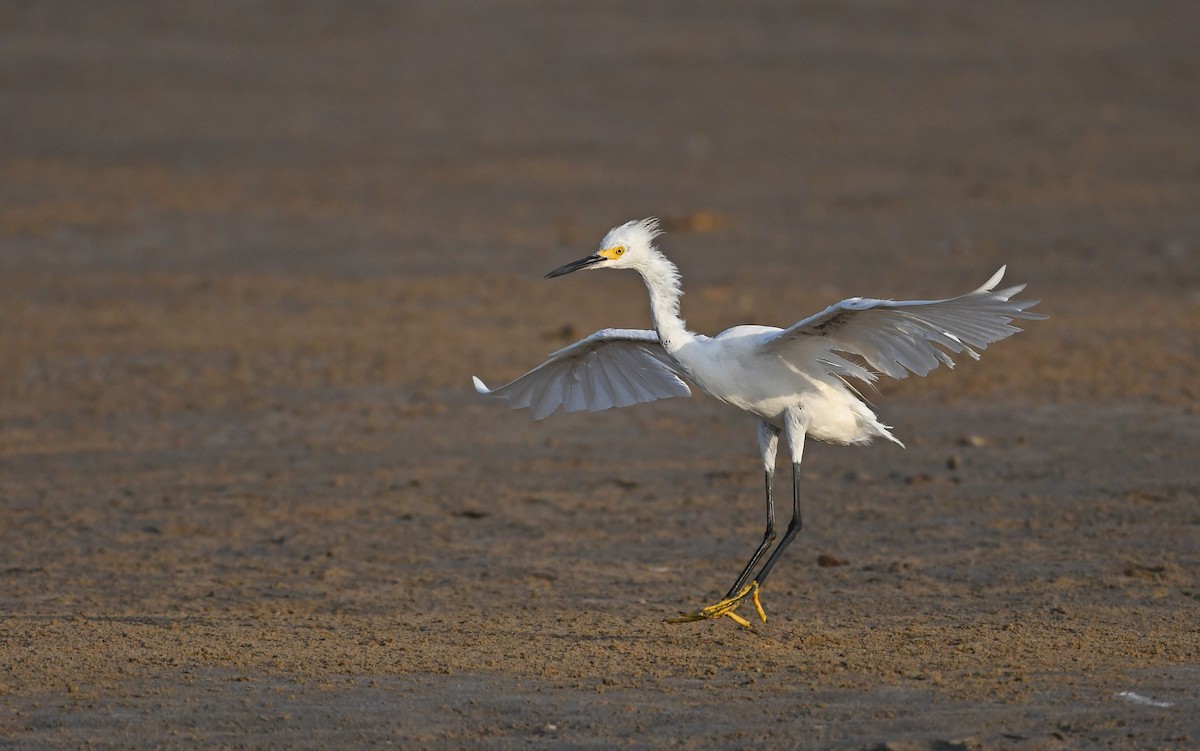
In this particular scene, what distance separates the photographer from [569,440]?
40.6ft

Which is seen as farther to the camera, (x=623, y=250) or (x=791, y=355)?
(x=623, y=250)

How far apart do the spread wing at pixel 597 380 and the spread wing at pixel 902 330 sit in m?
1.34

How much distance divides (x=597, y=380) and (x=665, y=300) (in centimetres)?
136

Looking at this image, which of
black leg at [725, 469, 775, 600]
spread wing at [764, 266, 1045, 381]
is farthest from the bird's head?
black leg at [725, 469, 775, 600]

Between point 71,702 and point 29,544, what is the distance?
329 cm

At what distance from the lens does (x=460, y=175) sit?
2608 cm

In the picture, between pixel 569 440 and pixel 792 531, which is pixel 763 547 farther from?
pixel 569 440

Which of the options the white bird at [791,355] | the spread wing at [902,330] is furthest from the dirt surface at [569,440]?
the spread wing at [902,330]

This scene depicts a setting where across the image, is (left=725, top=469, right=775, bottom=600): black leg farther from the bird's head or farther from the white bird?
the bird's head

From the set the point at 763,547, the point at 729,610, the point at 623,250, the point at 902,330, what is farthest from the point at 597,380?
the point at 902,330

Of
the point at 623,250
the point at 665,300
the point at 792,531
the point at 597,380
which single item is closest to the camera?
the point at 665,300

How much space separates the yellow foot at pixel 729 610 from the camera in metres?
7.93

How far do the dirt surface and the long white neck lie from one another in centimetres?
145

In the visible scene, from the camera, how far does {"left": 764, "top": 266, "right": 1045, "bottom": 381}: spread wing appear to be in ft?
23.4
